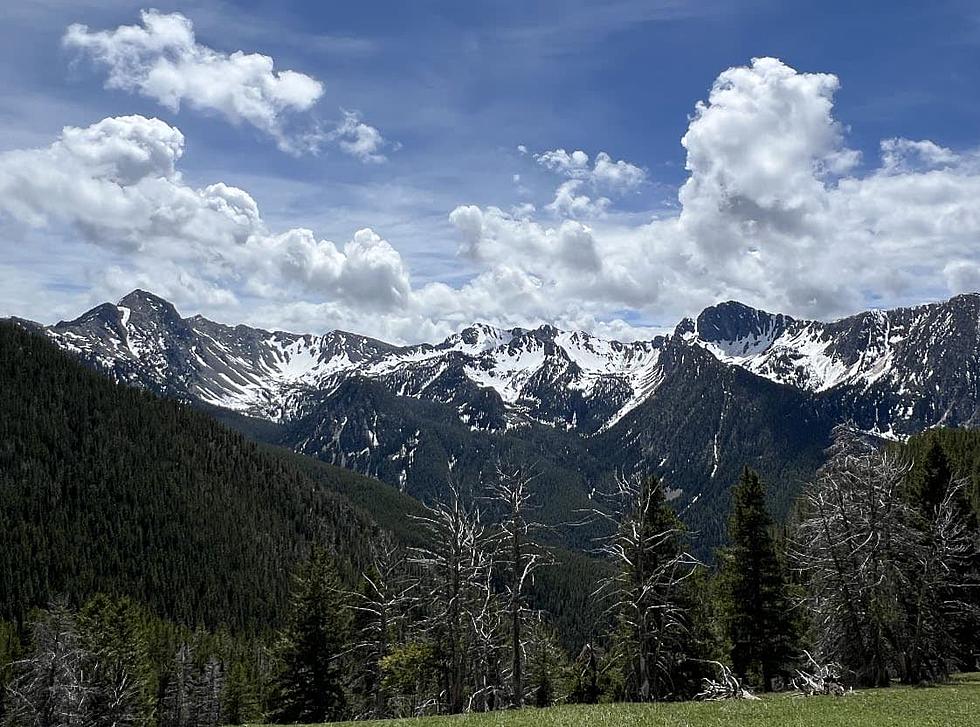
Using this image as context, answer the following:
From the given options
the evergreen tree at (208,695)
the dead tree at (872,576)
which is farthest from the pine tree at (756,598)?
the evergreen tree at (208,695)

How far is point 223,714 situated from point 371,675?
56496 millimetres

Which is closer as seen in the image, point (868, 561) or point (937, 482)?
point (868, 561)

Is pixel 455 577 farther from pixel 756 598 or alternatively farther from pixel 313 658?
pixel 756 598

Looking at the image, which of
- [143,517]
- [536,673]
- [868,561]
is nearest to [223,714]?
[536,673]

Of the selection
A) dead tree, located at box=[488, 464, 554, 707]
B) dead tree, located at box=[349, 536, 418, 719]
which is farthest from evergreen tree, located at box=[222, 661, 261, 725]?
dead tree, located at box=[488, 464, 554, 707]

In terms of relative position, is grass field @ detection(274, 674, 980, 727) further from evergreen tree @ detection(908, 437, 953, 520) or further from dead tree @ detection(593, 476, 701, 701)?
evergreen tree @ detection(908, 437, 953, 520)

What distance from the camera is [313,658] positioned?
50.8m

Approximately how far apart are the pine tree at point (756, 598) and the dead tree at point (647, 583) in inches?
233

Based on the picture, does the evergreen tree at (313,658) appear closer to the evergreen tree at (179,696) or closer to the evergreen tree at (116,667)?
the evergreen tree at (116,667)

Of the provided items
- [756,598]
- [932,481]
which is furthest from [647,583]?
[932,481]

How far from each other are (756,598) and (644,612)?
15.1 meters

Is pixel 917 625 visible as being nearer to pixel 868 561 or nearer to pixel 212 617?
pixel 868 561

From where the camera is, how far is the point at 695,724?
22984 mm

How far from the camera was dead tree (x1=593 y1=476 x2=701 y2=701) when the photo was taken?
125 feet
